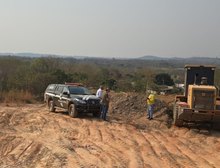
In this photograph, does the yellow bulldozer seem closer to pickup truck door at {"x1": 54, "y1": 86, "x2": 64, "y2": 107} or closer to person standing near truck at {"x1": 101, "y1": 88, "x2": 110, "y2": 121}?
person standing near truck at {"x1": 101, "y1": 88, "x2": 110, "y2": 121}

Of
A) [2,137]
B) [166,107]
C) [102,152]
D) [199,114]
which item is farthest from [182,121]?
[2,137]

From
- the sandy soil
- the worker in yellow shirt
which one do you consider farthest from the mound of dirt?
Answer: the worker in yellow shirt

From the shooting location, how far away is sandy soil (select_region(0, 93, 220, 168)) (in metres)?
13.8

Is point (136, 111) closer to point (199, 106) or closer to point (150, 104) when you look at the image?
point (150, 104)

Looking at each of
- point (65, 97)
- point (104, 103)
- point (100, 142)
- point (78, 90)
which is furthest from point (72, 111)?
point (100, 142)

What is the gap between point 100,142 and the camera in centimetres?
1686

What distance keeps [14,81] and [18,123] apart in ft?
71.6

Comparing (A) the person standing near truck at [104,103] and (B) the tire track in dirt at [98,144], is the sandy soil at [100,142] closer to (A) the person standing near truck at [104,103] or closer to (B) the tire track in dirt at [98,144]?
(B) the tire track in dirt at [98,144]

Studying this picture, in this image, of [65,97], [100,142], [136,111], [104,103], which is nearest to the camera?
[100,142]

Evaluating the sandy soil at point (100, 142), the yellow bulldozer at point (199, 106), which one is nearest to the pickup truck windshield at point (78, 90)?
the sandy soil at point (100, 142)

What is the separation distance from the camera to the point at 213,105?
2031 cm

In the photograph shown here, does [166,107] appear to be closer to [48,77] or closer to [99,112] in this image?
[99,112]

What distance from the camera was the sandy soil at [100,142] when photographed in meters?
13.8

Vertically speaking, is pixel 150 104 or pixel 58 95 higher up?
pixel 58 95
